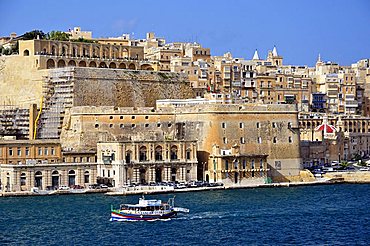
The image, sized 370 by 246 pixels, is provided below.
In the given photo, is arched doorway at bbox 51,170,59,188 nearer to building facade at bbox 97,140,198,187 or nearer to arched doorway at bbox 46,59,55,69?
building facade at bbox 97,140,198,187

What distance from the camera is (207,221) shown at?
111ft

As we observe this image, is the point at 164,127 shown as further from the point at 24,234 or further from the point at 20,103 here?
the point at 24,234

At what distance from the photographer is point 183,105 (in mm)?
48438

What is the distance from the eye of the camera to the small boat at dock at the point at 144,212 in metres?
33.9

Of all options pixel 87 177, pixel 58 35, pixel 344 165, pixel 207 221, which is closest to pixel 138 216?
pixel 207 221

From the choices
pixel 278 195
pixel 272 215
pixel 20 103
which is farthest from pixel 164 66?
pixel 272 215

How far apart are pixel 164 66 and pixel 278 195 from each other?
2110cm

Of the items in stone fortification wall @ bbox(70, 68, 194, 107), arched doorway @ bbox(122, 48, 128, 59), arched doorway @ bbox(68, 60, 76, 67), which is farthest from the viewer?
arched doorway @ bbox(122, 48, 128, 59)

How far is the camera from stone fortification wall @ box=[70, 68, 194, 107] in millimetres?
49625

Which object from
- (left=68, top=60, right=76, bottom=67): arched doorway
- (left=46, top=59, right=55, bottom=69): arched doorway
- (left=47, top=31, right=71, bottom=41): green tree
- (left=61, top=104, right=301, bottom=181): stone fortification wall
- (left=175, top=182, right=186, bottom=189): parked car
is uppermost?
(left=47, top=31, right=71, bottom=41): green tree

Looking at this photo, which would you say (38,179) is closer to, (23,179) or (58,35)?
(23,179)

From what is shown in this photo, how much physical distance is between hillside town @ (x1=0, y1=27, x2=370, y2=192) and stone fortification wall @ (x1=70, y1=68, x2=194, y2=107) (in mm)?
56

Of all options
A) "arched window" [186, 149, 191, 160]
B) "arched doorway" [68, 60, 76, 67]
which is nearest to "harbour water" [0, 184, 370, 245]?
"arched window" [186, 149, 191, 160]

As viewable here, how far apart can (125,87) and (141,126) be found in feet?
16.4
